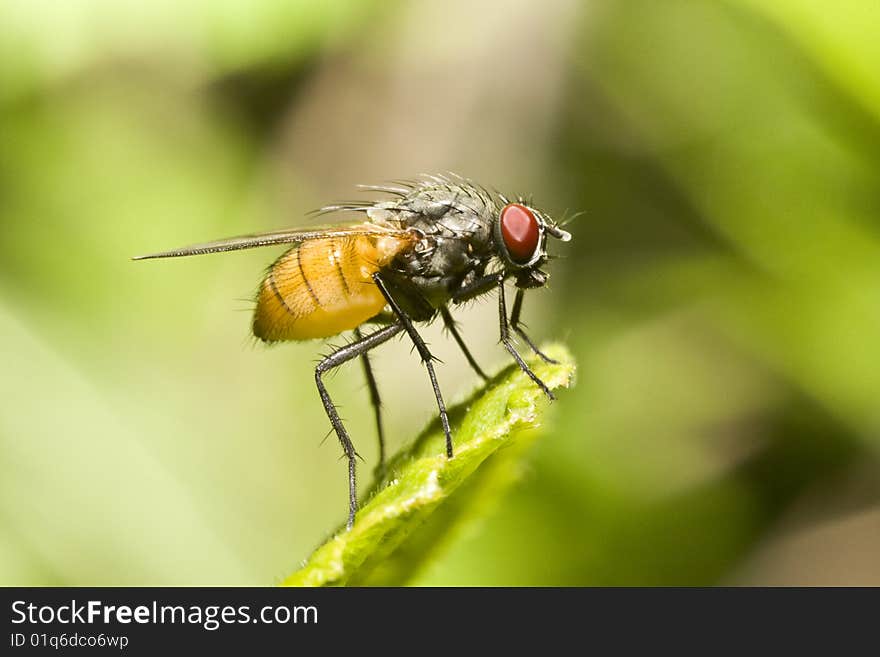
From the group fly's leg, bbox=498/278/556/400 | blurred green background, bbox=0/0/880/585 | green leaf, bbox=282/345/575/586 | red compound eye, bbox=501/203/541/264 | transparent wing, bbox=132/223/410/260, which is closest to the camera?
green leaf, bbox=282/345/575/586

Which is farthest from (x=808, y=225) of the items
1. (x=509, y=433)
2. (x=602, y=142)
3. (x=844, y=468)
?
(x=509, y=433)

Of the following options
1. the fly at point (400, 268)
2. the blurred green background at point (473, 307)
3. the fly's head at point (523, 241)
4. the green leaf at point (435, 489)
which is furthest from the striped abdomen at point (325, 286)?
the blurred green background at point (473, 307)

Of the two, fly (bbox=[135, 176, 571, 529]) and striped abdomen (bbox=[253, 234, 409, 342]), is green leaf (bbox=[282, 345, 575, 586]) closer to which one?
fly (bbox=[135, 176, 571, 529])

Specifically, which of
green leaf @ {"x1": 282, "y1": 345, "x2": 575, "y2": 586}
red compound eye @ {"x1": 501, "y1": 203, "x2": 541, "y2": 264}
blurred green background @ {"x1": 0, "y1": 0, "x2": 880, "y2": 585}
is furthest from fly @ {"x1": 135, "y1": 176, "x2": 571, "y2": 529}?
blurred green background @ {"x1": 0, "y1": 0, "x2": 880, "y2": 585}

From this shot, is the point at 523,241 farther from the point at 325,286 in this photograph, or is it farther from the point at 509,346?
the point at 325,286

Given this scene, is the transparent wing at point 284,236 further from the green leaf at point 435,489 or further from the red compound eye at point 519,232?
the green leaf at point 435,489

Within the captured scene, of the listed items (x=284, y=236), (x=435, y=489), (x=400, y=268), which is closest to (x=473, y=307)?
(x=400, y=268)
